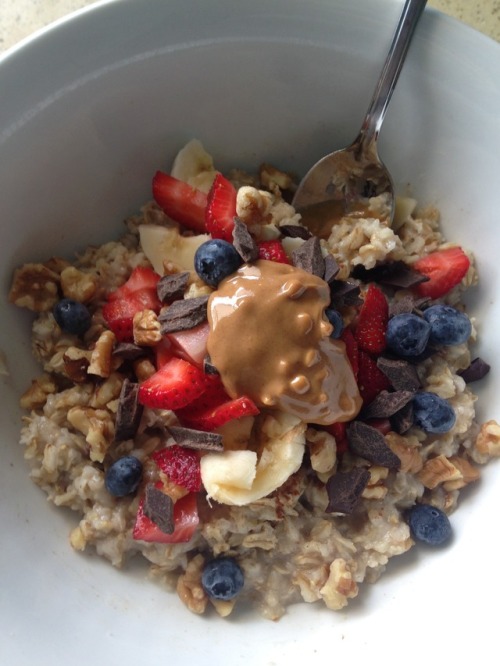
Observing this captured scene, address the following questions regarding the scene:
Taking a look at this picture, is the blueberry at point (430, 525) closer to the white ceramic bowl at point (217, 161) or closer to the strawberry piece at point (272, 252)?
the white ceramic bowl at point (217, 161)

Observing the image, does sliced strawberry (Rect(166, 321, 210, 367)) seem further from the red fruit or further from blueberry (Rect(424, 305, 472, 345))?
blueberry (Rect(424, 305, 472, 345))

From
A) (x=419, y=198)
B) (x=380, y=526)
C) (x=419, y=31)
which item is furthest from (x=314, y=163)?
(x=380, y=526)

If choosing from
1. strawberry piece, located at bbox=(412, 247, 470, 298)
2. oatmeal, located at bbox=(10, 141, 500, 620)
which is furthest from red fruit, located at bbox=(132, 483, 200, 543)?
strawberry piece, located at bbox=(412, 247, 470, 298)

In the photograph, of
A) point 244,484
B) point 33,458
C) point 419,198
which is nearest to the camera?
point 244,484

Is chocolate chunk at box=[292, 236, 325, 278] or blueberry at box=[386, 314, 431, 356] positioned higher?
chocolate chunk at box=[292, 236, 325, 278]

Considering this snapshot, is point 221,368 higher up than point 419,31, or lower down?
lower down

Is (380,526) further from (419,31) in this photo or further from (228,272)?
(419,31)

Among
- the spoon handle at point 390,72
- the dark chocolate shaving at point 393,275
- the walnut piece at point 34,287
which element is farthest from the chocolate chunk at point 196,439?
the spoon handle at point 390,72

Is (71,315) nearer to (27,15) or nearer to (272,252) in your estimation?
(272,252)
